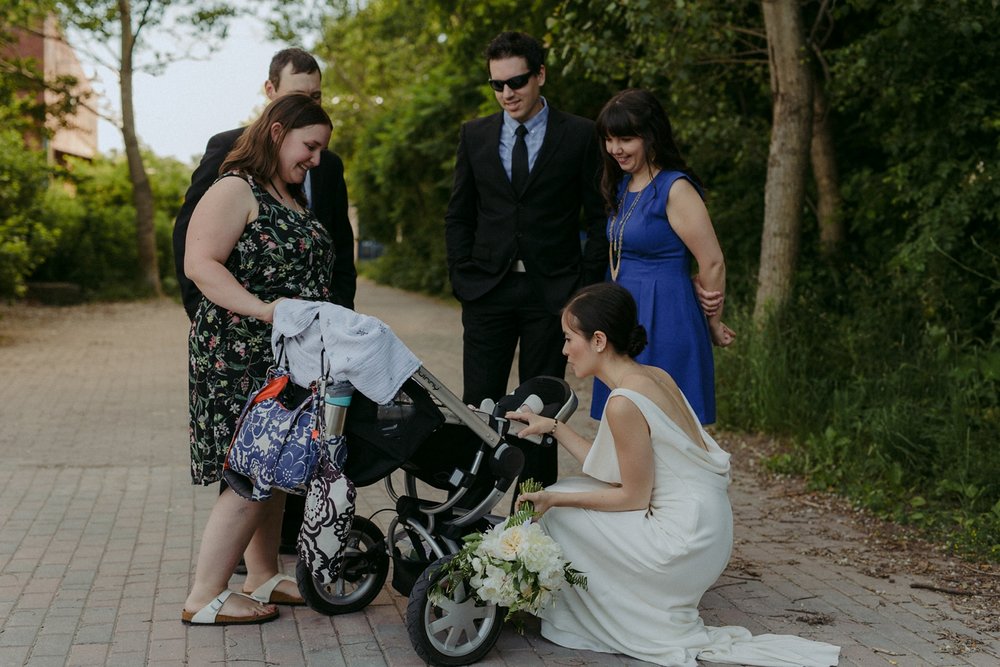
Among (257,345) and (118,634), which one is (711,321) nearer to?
(257,345)

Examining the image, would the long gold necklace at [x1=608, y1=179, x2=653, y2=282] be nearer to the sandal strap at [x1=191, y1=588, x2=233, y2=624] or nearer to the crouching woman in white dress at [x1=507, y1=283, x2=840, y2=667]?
the crouching woman in white dress at [x1=507, y1=283, x2=840, y2=667]

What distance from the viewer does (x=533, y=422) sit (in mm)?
4129

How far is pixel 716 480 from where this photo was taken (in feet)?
Answer: 14.0

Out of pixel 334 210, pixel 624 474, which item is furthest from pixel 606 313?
pixel 334 210

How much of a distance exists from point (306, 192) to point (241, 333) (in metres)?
1.10

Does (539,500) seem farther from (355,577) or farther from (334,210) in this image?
(334,210)

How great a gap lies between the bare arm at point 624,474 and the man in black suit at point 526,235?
84 centimetres

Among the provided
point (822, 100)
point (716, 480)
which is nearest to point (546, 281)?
point (716, 480)

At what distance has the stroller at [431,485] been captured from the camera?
156 inches

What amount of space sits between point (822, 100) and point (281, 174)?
8206 mm

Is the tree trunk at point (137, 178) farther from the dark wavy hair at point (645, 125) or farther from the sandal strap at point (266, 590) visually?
the dark wavy hair at point (645, 125)

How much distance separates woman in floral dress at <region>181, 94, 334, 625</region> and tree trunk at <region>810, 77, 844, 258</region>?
7.88m

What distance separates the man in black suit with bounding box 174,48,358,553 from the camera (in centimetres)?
480

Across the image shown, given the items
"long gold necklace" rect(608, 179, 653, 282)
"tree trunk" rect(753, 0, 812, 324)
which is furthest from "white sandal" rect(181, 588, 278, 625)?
"tree trunk" rect(753, 0, 812, 324)
